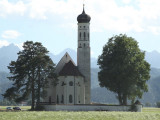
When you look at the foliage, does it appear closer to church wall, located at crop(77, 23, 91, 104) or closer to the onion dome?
church wall, located at crop(77, 23, 91, 104)

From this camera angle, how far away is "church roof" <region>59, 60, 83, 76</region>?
84.3 meters

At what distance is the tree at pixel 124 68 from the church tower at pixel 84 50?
8.51m

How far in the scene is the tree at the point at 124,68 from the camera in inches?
2975

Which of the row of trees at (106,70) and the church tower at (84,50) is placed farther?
the church tower at (84,50)

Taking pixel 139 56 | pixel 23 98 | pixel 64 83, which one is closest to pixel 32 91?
pixel 23 98

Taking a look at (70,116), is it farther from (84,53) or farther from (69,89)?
(84,53)

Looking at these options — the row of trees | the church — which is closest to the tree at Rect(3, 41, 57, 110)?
the row of trees

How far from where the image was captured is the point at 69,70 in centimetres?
8494

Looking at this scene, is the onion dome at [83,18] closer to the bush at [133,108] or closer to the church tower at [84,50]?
the church tower at [84,50]

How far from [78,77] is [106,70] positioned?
9.23m

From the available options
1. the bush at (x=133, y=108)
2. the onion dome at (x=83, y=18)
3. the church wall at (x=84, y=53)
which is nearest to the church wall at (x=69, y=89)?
the church wall at (x=84, y=53)

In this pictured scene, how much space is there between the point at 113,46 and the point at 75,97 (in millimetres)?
15338

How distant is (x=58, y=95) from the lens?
85.4 metres

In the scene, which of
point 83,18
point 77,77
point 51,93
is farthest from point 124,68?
point 51,93
